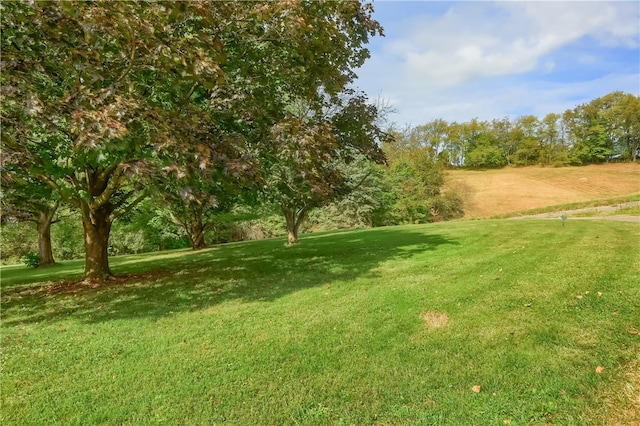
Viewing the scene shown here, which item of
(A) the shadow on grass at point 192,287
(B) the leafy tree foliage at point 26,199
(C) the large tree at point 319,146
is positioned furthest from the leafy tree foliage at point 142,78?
(A) the shadow on grass at point 192,287

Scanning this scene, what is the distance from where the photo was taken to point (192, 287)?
7645mm

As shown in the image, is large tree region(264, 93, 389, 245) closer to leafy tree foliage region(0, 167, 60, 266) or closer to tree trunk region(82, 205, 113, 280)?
leafy tree foliage region(0, 167, 60, 266)

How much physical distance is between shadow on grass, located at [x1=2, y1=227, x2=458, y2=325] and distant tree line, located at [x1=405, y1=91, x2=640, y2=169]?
35515 mm

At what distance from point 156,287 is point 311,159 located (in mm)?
4592

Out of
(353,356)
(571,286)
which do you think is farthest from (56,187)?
(571,286)

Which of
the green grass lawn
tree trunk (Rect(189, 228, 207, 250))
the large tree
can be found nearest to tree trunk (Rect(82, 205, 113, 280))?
the green grass lawn

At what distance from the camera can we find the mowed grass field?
117 feet

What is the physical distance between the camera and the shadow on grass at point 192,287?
6.29 metres

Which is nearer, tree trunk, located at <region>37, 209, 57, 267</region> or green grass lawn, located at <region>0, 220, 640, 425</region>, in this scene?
green grass lawn, located at <region>0, 220, 640, 425</region>

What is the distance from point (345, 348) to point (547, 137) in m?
59.4

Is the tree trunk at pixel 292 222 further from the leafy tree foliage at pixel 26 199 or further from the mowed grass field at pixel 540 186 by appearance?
the mowed grass field at pixel 540 186

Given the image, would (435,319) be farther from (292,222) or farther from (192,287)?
(292,222)

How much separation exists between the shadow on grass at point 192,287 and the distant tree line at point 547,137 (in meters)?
35.5

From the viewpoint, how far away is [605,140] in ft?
159
